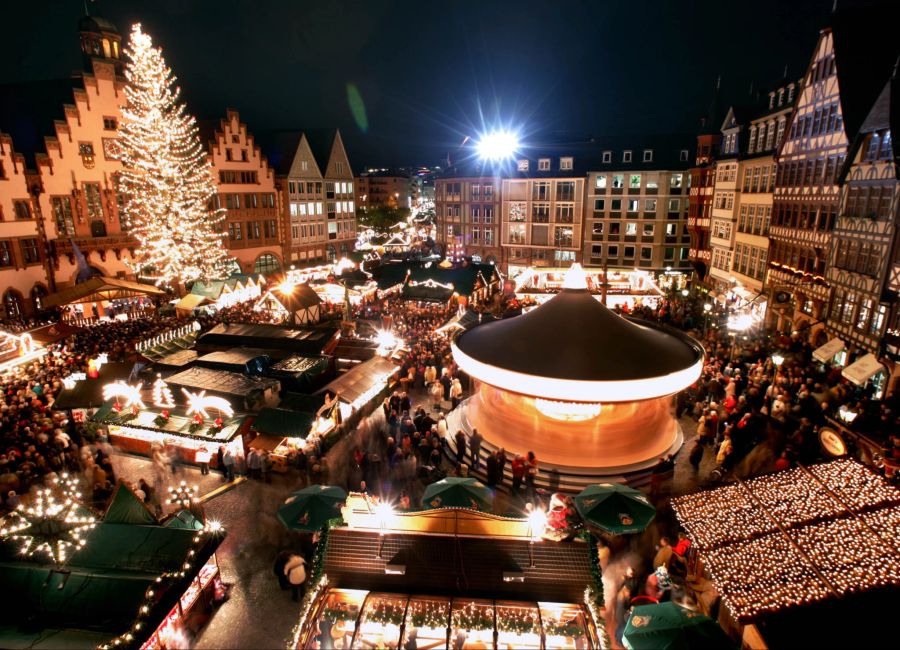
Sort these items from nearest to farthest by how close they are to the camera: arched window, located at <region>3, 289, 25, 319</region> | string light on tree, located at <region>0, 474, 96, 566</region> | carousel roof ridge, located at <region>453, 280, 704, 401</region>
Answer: string light on tree, located at <region>0, 474, 96, 566</region>, carousel roof ridge, located at <region>453, 280, 704, 401</region>, arched window, located at <region>3, 289, 25, 319</region>

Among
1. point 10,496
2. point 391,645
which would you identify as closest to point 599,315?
point 391,645

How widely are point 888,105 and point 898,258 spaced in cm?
545

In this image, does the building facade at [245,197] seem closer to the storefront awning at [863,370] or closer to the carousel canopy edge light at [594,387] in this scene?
the carousel canopy edge light at [594,387]

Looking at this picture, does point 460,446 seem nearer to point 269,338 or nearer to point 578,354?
point 578,354

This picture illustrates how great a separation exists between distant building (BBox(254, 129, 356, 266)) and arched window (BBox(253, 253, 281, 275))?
40.0 inches

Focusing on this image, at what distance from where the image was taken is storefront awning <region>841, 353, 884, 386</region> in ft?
56.0

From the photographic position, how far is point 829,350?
20016 millimetres

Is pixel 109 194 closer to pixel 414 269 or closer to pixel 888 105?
pixel 414 269

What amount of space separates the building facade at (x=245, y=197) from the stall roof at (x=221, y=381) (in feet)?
87.4

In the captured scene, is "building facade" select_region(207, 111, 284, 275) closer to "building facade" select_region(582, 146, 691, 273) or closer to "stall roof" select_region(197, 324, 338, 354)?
"stall roof" select_region(197, 324, 338, 354)

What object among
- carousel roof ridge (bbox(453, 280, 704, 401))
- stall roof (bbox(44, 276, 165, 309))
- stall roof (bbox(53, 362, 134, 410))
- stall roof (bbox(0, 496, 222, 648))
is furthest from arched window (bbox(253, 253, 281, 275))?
stall roof (bbox(0, 496, 222, 648))

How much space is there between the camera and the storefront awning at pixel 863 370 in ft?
56.0

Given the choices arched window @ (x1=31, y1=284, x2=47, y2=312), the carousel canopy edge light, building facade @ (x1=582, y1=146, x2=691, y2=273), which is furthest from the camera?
building facade @ (x1=582, y1=146, x2=691, y2=273)

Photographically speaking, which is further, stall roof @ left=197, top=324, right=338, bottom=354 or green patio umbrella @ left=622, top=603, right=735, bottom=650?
stall roof @ left=197, top=324, right=338, bottom=354
